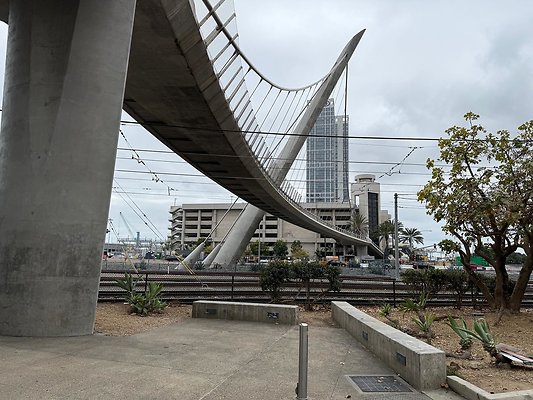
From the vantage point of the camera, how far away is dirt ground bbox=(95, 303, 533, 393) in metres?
5.61

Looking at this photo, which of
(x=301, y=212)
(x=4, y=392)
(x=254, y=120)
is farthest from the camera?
(x=301, y=212)

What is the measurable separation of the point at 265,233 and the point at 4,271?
12058 centimetres

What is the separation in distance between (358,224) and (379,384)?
114 meters

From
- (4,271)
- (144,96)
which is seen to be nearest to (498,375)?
(4,271)

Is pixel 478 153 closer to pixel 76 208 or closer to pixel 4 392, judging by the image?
pixel 76 208

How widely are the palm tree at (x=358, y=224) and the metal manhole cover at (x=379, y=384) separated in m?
109

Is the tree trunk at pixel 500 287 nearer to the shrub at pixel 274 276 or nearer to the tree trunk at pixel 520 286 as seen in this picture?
the tree trunk at pixel 520 286

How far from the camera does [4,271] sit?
318 inches

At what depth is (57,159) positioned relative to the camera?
8219mm

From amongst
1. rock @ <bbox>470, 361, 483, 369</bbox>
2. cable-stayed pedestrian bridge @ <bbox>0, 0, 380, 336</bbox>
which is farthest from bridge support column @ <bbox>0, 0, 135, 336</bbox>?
rock @ <bbox>470, 361, 483, 369</bbox>

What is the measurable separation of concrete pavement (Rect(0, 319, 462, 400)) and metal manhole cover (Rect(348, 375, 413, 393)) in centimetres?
14

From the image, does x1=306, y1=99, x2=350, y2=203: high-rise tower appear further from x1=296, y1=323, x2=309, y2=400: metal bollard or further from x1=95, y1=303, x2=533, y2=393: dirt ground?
x1=296, y1=323, x2=309, y2=400: metal bollard

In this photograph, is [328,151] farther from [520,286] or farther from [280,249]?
[280,249]

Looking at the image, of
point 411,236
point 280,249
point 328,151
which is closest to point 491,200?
point 328,151
